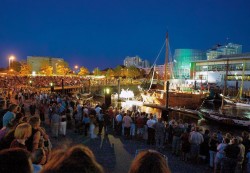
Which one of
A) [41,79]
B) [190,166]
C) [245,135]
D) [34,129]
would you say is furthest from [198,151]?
[41,79]

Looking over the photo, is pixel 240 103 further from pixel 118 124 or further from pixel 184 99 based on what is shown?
pixel 118 124

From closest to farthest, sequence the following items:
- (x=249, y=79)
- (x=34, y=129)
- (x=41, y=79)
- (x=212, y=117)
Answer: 1. (x=34, y=129)
2. (x=212, y=117)
3. (x=41, y=79)
4. (x=249, y=79)

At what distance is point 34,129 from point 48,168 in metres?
4.30

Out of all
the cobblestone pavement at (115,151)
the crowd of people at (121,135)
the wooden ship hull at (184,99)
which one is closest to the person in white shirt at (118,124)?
the crowd of people at (121,135)

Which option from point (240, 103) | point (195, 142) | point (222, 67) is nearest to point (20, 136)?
point (195, 142)

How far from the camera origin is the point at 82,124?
44.7 feet

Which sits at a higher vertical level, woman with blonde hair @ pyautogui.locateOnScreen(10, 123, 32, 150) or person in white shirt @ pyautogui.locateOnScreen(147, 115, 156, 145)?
woman with blonde hair @ pyautogui.locateOnScreen(10, 123, 32, 150)

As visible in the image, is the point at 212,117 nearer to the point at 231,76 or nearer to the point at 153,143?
the point at 153,143

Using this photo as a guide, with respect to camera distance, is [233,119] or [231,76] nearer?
[233,119]

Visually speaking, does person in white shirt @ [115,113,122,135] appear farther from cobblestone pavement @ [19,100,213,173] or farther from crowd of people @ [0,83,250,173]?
cobblestone pavement @ [19,100,213,173]

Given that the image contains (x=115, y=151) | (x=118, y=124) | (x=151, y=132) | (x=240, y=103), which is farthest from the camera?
(x=240, y=103)

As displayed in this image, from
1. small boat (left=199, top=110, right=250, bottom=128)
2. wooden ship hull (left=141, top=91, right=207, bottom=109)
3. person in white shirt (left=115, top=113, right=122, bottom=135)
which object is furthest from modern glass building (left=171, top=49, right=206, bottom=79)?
person in white shirt (left=115, top=113, right=122, bottom=135)

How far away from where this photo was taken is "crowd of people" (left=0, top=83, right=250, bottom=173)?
2031mm

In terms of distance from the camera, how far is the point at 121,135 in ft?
45.1
